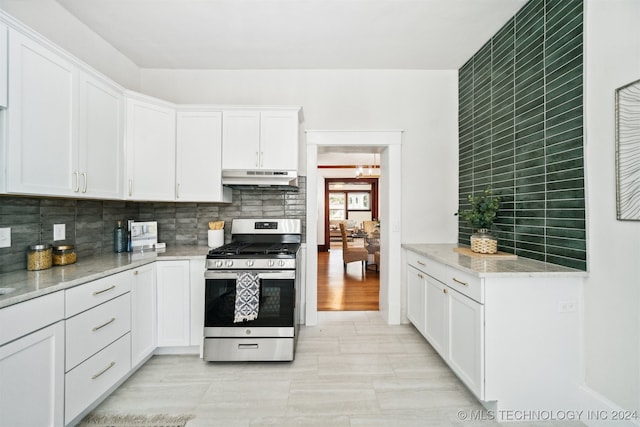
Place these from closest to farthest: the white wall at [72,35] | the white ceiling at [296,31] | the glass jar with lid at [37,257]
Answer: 1. the glass jar with lid at [37,257]
2. the white wall at [72,35]
3. the white ceiling at [296,31]

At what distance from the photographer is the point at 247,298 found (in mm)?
2270

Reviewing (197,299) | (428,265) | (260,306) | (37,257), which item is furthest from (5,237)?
(428,265)

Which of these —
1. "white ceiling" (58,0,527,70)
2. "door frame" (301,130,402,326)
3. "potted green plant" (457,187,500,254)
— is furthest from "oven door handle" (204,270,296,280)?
"white ceiling" (58,0,527,70)

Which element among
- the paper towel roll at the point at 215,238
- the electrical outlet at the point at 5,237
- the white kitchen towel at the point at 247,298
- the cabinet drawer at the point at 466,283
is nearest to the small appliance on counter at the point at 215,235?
the paper towel roll at the point at 215,238

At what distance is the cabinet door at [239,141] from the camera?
2717 millimetres

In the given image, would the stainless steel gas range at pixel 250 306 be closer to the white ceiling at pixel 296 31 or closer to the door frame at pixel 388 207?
the door frame at pixel 388 207

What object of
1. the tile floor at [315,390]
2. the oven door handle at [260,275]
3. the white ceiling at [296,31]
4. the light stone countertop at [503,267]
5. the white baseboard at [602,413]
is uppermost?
the white ceiling at [296,31]

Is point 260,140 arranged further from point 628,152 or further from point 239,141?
point 628,152

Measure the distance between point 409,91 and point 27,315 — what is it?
3589 millimetres

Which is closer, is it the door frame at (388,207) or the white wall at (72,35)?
the white wall at (72,35)

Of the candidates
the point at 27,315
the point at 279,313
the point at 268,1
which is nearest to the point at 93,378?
the point at 27,315

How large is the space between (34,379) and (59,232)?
1141 millimetres

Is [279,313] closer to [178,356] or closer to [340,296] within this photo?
[178,356]

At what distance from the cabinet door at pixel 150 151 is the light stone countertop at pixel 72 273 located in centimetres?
55
